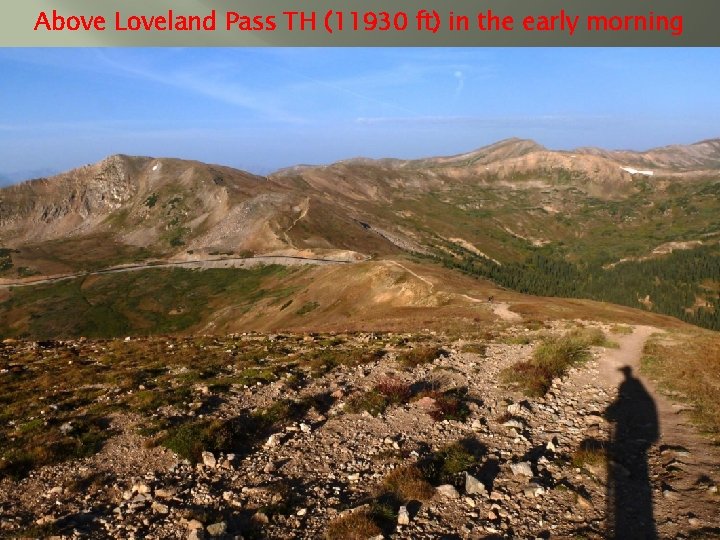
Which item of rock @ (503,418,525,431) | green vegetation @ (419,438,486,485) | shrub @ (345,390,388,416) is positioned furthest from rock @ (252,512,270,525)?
rock @ (503,418,525,431)

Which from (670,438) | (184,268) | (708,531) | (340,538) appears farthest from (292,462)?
(184,268)

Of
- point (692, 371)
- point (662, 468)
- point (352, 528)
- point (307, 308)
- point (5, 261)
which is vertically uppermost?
point (352, 528)

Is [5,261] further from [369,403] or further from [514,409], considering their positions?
[514,409]

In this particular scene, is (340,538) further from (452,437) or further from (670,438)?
(670,438)

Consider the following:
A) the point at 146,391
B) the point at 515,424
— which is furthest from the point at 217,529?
the point at 146,391

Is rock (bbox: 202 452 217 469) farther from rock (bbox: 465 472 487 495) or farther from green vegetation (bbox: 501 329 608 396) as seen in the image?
green vegetation (bbox: 501 329 608 396)

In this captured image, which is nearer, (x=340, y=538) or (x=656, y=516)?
(x=340, y=538)
